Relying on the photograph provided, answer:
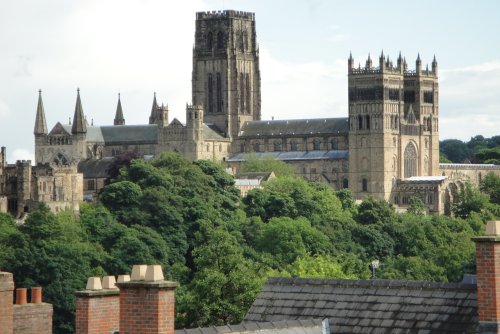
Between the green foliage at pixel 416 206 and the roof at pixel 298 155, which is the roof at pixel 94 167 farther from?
the green foliage at pixel 416 206

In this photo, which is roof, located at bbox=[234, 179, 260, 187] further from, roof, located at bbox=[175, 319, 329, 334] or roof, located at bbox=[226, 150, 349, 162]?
roof, located at bbox=[175, 319, 329, 334]

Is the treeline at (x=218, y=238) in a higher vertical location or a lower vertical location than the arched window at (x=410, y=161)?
lower

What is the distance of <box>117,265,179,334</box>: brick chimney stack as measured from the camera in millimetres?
22625

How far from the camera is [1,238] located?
103m

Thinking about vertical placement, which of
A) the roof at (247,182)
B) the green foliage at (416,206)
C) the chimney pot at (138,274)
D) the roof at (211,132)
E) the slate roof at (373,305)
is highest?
the roof at (211,132)

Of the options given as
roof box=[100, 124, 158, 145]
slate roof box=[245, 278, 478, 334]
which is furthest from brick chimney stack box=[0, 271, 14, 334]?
roof box=[100, 124, 158, 145]

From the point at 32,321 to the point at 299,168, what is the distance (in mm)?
154713

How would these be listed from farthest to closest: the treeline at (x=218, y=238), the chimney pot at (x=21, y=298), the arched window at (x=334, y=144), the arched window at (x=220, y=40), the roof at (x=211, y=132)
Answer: the arched window at (x=220, y=40), the roof at (x=211, y=132), the arched window at (x=334, y=144), the treeline at (x=218, y=238), the chimney pot at (x=21, y=298)

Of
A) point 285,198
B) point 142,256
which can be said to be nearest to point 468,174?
point 285,198

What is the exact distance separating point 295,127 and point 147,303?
538 ft

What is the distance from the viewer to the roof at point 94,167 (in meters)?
179

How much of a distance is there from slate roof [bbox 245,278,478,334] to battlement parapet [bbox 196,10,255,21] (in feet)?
529

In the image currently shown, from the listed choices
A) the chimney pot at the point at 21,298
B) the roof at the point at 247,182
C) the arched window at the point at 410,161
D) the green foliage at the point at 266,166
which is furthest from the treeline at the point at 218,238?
the chimney pot at the point at 21,298

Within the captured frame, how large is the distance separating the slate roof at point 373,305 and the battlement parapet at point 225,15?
161 metres
